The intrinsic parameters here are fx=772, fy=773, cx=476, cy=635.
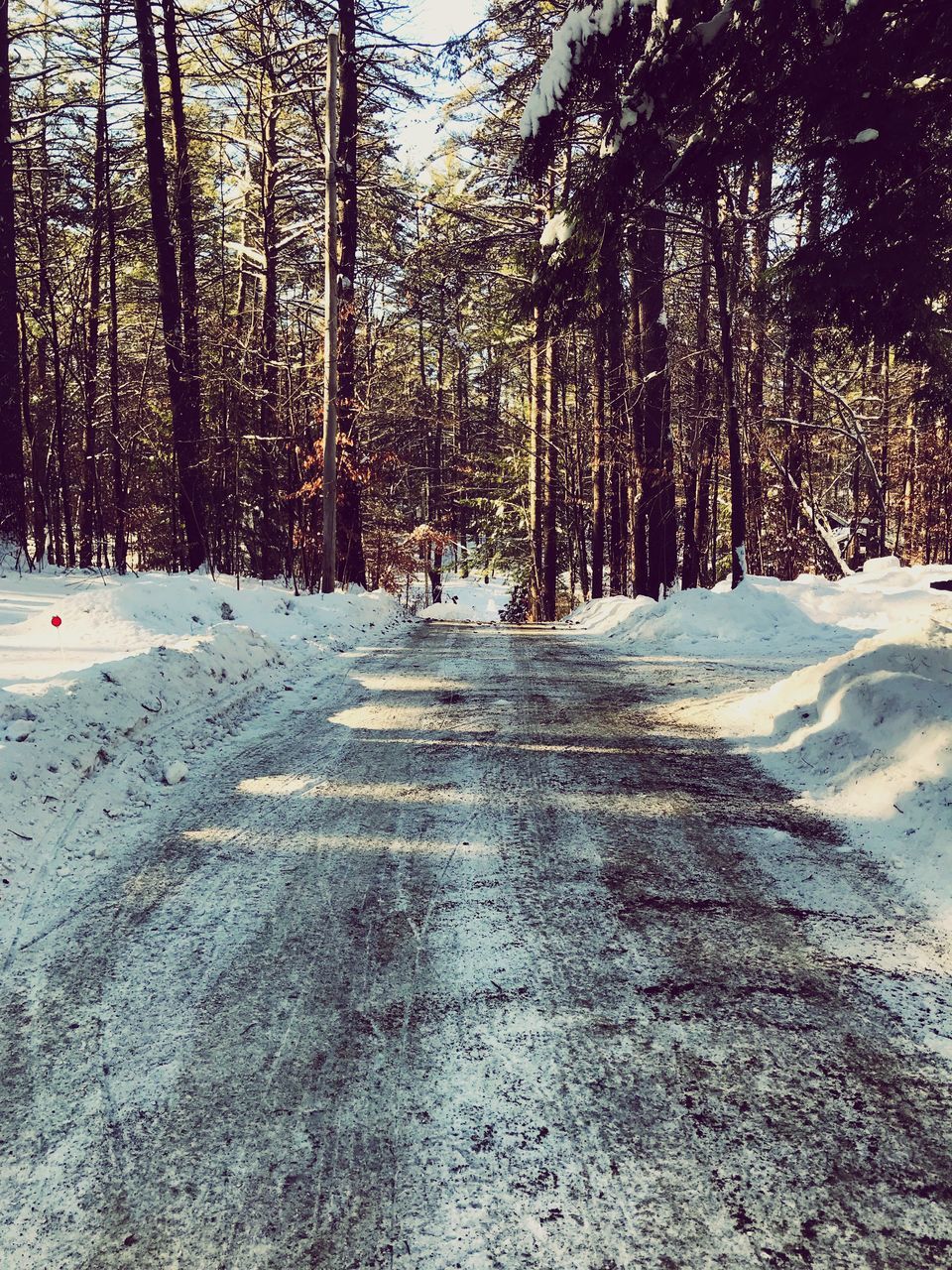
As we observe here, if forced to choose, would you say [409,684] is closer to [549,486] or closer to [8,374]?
[8,374]

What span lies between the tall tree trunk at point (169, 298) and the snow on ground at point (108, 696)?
4.71m

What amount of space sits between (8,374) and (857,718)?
1203 centimetres

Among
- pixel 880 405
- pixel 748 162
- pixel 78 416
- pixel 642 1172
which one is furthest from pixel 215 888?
pixel 78 416

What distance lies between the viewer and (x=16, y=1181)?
1.66 metres

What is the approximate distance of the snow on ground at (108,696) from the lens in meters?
3.48

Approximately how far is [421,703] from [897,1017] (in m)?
4.71

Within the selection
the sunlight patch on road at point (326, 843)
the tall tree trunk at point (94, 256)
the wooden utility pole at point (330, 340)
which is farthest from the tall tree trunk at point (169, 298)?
the sunlight patch on road at point (326, 843)

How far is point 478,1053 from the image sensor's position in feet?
6.74

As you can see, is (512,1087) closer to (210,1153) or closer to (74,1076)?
(210,1153)

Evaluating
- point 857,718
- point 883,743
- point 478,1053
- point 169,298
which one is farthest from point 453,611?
point 478,1053

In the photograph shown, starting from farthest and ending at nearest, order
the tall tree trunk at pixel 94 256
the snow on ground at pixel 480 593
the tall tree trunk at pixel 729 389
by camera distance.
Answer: the snow on ground at pixel 480 593
the tall tree trunk at pixel 94 256
the tall tree trunk at pixel 729 389

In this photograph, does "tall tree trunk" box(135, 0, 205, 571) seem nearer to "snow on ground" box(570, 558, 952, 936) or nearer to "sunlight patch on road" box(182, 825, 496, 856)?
"snow on ground" box(570, 558, 952, 936)

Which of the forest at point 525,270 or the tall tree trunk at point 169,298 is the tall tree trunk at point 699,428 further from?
the tall tree trunk at point 169,298

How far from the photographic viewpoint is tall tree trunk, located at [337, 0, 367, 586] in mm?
16891
